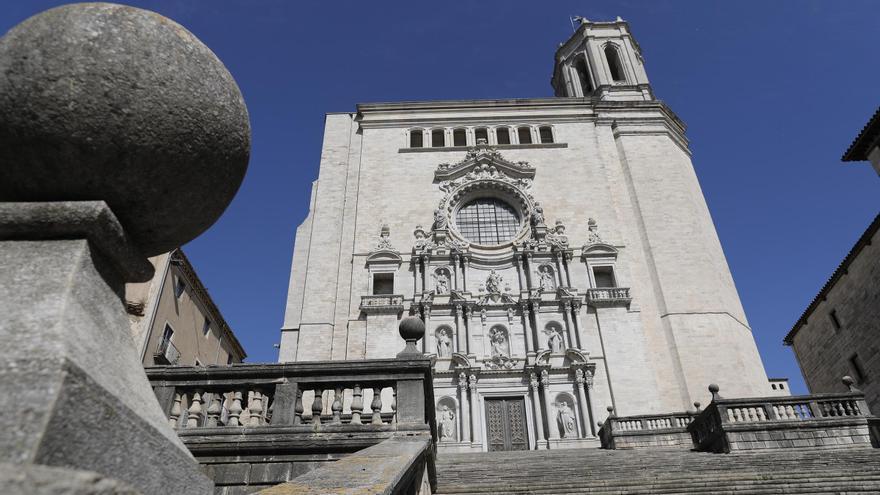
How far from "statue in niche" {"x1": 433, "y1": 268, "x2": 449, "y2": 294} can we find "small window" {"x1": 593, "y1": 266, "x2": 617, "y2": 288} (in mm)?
6044

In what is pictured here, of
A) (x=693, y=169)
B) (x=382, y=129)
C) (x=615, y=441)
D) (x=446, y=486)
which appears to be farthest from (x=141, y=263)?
(x=693, y=169)

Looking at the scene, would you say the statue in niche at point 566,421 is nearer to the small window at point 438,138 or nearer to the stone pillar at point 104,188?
the small window at point 438,138

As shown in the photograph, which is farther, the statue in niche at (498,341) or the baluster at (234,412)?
the statue in niche at (498,341)

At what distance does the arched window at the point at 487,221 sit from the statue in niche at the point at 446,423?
7625 millimetres

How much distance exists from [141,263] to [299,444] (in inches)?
125

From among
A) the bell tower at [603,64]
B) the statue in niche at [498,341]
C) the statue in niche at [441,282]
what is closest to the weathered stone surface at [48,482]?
the statue in niche at [498,341]

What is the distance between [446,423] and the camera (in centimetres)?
1820

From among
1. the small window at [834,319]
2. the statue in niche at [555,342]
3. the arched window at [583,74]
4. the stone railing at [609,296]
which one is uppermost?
the arched window at [583,74]

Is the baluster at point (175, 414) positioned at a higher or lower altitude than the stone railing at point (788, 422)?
lower

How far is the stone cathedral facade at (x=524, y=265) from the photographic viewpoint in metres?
18.9

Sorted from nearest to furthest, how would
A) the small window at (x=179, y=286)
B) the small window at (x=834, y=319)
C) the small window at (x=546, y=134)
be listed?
1. the small window at (x=179, y=286)
2. the small window at (x=834, y=319)
3. the small window at (x=546, y=134)

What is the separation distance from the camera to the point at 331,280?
22172mm

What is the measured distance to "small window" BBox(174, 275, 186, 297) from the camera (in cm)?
2170

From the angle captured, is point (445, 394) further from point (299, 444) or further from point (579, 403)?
point (299, 444)
